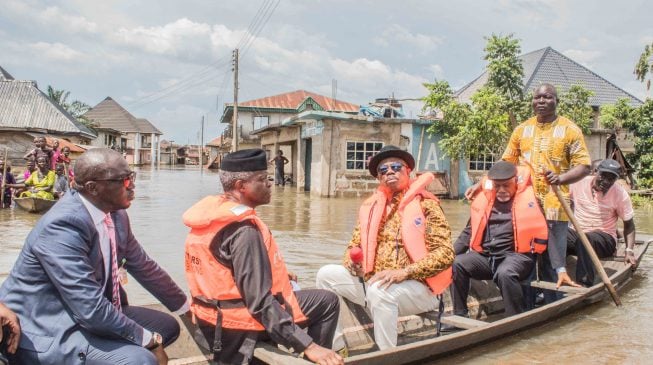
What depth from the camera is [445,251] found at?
3.81 meters

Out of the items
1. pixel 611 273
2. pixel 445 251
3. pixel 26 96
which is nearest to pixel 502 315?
pixel 611 273

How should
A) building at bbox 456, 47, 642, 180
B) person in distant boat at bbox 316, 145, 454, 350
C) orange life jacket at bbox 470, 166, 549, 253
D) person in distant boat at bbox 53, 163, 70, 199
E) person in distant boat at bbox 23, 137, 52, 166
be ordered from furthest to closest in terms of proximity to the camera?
building at bbox 456, 47, 642, 180, person in distant boat at bbox 53, 163, 70, 199, person in distant boat at bbox 23, 137, 52, 166, orange life jacket at bbox 470, 166, 549, 253, person in distant boat at bbox 316, 145, 454, 350

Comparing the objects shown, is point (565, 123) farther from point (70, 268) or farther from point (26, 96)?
point (26, 96)

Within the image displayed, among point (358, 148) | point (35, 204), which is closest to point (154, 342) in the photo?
point (35, 204)

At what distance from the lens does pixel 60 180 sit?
12969mm

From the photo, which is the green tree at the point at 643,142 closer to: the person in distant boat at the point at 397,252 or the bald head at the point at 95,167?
the person in distant boat at the point at 397,252

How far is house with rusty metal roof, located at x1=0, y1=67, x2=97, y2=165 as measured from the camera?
2405 centimetres

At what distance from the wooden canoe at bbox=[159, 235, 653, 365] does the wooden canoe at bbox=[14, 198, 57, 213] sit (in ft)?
30.3

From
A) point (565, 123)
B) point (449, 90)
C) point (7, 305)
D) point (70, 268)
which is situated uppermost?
point (449, 90)

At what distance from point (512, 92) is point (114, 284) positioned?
16.8 metres

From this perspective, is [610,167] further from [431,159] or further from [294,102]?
[294,102]

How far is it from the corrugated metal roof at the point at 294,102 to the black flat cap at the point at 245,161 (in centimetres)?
3324

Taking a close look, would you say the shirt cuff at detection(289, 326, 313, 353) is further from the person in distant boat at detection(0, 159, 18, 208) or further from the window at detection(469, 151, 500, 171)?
the window at detection(469, 151, 500, 171)

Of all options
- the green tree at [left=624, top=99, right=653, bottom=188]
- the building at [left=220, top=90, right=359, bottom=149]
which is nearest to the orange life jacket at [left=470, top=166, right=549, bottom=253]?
the green tree at [left=624, top=99, right=653, bottom=188]
